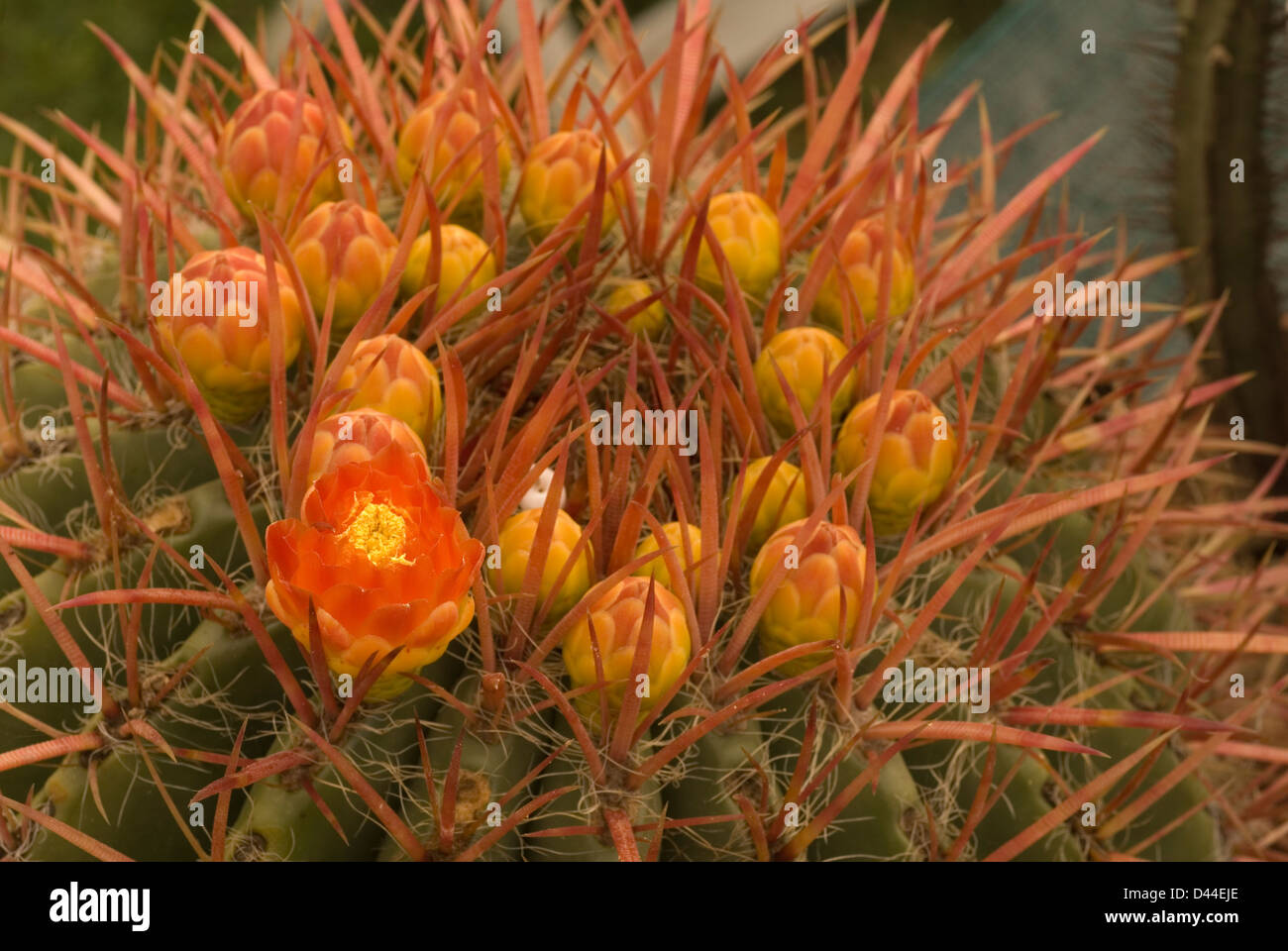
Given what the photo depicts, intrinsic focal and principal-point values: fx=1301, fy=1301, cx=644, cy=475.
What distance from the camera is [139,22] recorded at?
1.66 metres

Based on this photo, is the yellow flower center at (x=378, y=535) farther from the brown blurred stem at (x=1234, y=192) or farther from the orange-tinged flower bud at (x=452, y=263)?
the brown blurred stem at (x=1234, y=192)

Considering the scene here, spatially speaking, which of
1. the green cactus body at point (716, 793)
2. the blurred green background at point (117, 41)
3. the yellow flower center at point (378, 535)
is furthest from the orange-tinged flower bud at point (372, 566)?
the blurred green background at point (117, 41)

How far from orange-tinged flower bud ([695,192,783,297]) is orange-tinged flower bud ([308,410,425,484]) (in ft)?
0.58

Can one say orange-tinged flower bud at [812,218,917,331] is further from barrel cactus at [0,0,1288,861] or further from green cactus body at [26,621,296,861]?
green cactus body at [26,621,296,861]

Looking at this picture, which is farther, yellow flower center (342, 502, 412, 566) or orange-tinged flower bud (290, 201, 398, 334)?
orange-tinged flower bud (290, 201, 398, 334)

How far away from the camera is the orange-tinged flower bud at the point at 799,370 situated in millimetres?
542

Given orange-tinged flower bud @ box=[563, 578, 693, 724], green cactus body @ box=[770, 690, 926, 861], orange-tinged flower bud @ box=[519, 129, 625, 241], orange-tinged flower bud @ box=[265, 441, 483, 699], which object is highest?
orange-tinged flower bud @ box=[519, 129, 625, 241]

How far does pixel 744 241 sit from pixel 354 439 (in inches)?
8.4

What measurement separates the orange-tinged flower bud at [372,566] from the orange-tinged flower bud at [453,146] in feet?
0.67

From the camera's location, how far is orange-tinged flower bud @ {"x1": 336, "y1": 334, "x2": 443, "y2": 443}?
48 cm

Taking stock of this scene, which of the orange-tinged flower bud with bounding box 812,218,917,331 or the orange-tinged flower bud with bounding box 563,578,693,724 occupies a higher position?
the orange-tinged flower bud with bounding box 812,218,917,331

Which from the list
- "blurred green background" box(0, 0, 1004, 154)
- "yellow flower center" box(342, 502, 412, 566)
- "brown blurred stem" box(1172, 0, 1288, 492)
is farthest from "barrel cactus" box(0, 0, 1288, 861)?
"blurred green background" box(0, 0, 1004, 154)
